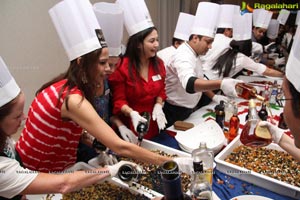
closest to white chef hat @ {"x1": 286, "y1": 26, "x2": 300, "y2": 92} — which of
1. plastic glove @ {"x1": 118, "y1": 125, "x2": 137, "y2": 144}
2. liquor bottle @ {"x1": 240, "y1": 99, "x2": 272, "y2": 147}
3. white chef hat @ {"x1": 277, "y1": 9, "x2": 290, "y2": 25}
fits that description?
liquor bottle @ {"x1": 240, "y1": 99, "x2": 272, "y2": 147}

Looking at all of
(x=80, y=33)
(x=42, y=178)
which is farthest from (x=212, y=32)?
(x=42, y=178)

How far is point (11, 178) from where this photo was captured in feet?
2.59

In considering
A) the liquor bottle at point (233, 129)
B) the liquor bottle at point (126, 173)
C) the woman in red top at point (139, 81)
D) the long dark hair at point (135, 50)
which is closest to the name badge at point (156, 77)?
the woman in red top at point (139, 81)

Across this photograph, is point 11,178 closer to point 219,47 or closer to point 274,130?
point 274,130

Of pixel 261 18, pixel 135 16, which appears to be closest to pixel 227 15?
pixel 261 18

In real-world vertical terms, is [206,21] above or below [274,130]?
above

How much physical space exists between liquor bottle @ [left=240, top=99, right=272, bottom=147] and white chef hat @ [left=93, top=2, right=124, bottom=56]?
2.93 ft

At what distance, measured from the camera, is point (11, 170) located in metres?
0.80

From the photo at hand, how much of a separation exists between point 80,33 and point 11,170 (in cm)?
69

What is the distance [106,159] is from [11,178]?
500 millimetres

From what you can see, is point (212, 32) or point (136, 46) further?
point (212, 32)

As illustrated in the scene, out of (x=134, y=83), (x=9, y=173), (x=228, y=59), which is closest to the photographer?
(x=9, y=173)

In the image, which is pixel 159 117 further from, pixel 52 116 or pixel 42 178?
pixel 42 178

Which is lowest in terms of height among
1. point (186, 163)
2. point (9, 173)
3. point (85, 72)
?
point (186, 163)
